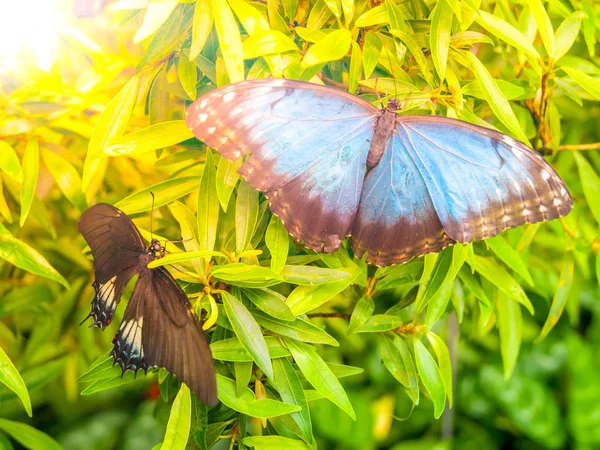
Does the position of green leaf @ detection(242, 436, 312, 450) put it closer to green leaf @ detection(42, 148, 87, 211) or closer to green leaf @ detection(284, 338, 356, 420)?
green leaf @ detection(284, 338, 356, 420)

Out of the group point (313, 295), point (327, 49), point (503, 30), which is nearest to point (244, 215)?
point (313, 295)

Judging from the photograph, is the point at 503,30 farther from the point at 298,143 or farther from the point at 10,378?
the point at 10,378

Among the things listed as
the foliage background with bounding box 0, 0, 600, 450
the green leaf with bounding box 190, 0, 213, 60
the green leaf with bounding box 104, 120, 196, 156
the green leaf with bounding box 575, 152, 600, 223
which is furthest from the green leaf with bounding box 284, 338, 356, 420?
the green leaf with bounding box 575, 152, 600, 223

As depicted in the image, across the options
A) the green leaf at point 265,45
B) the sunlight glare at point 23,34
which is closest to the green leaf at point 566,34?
the green leaf at point 265,45

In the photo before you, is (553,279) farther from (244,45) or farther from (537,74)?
(244,45)

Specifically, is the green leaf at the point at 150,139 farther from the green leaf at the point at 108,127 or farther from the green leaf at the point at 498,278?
the green leaf at the point at 498,278

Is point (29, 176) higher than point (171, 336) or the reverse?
higher

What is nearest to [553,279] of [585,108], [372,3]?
[585,108]
